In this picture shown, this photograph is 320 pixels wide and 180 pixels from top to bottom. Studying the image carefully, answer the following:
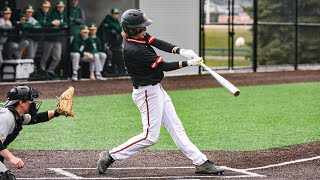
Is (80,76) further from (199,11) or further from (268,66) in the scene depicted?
(268,66)

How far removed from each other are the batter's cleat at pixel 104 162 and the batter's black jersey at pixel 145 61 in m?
0.91

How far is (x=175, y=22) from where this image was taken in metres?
26.6

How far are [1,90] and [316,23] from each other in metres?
14.5

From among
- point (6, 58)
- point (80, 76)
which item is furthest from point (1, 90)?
point (80, 76)

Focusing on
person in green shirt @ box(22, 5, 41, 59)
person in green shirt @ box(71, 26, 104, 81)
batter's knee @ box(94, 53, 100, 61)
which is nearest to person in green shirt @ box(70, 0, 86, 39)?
person in green shirt @ box(71, 26, 104, 81)

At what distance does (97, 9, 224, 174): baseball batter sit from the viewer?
969cm

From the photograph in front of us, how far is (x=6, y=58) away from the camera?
22328mm

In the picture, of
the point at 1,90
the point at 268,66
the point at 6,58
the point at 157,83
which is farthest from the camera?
the point at 268,66

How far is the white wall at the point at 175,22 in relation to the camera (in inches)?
1016

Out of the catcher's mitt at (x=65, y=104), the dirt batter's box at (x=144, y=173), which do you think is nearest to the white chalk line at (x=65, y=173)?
the dirt batter's box at (x=144, y=173)

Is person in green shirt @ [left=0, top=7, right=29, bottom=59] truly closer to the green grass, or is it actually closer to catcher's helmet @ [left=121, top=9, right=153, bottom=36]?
the green grass

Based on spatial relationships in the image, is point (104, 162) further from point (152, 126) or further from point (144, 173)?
point (152, 126)

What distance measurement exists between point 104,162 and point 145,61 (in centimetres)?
129

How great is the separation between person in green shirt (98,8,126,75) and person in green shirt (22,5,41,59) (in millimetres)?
2391
